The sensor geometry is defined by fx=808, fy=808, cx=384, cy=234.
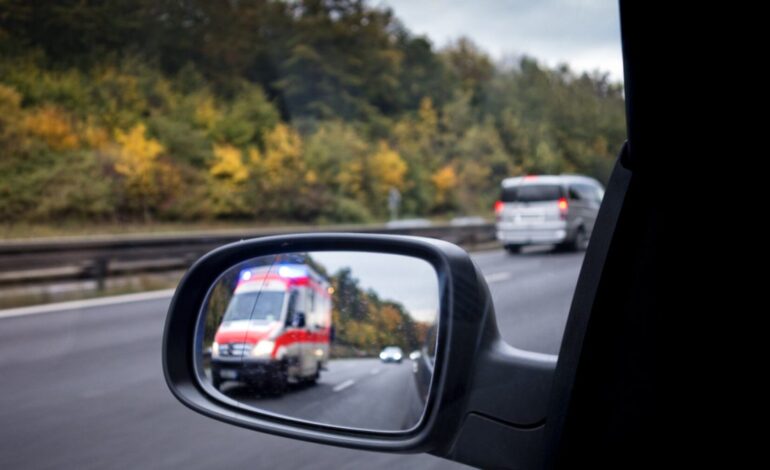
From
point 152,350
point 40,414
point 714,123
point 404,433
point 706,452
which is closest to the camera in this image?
point 714,123

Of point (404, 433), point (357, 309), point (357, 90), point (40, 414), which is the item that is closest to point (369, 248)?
point (357, 309)

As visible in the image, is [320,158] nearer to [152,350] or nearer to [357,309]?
[152,350]

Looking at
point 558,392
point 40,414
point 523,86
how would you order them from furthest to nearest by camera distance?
point 523,86
point 40,414
point 558,392

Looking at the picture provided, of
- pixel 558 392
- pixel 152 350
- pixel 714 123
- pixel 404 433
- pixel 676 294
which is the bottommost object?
pixel 152 350

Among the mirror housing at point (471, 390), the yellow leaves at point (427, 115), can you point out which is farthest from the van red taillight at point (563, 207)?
the yellow leaves at point (427, 115)

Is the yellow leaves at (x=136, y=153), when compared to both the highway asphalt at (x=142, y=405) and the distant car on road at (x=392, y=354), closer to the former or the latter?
the highway asphalt at (x=142, y=405)

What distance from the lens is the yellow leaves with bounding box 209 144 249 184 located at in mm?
27156

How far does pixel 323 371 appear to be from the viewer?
2.20 metres

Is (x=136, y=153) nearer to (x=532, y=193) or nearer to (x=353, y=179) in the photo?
(x=353, y=179)

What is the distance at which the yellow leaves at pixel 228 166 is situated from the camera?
27.2 meters

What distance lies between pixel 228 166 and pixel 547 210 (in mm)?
19418

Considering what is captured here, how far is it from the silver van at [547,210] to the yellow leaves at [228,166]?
1642 cm

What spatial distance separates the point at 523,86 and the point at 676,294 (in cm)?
1406

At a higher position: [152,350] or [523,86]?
[523,86]
